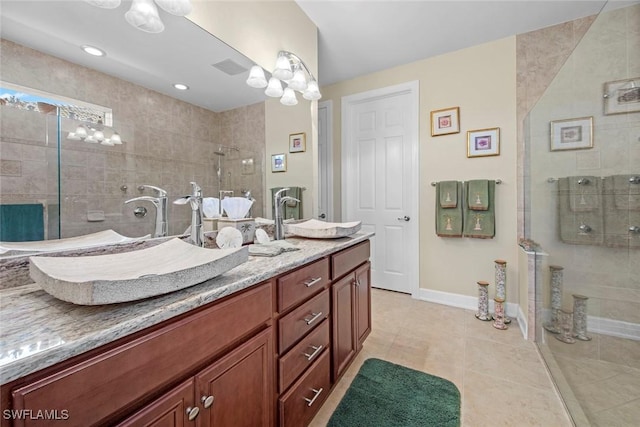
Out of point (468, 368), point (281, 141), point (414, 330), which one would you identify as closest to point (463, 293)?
point (414, 330)

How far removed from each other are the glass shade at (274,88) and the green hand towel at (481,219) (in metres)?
1.99

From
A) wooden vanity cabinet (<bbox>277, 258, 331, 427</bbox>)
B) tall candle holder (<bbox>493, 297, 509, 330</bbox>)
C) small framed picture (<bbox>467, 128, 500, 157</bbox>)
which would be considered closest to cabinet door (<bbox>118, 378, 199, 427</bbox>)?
wooden vanity cabinet (<bbox>277, 258, 331, 427</bbox>)

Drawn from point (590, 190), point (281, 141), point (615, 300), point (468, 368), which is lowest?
point (468, 368)

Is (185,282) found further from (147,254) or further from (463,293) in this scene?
(463,293)

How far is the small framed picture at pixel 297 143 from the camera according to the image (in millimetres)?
2070

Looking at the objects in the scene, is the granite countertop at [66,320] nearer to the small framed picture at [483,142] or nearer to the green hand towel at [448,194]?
the green hand towel at [448,194]

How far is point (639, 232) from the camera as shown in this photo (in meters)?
1.34

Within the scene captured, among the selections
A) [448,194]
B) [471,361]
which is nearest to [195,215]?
[471,361]

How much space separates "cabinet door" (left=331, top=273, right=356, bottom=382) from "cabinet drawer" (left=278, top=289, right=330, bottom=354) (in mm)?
110

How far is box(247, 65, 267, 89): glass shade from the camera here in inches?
66.3

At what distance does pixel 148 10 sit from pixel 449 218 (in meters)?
2.74

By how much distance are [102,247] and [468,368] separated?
7.03ft

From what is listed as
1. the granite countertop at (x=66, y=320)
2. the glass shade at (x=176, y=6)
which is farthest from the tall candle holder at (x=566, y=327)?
the glass shade at (x=176, y=6)

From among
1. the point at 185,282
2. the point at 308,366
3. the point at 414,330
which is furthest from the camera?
the point at 414,330
